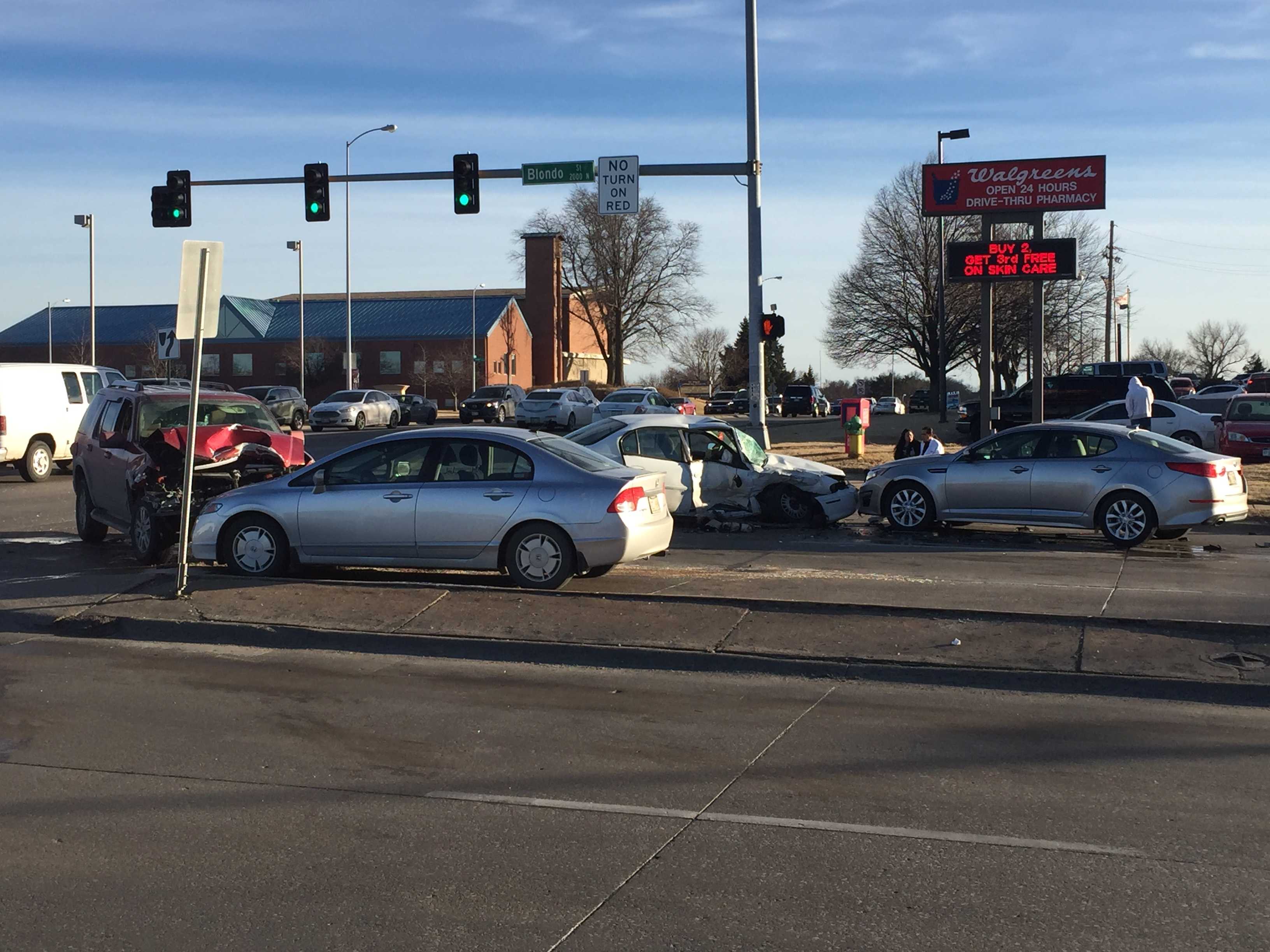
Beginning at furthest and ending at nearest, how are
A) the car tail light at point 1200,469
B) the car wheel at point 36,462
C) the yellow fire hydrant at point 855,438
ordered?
the yellow fire hydrant at point 855,438, the car wheel at point 36,462, the car tail light at point 1200,469

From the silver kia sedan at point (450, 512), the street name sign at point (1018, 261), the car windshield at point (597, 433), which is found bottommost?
the silver kia sedan at point (450, 512)

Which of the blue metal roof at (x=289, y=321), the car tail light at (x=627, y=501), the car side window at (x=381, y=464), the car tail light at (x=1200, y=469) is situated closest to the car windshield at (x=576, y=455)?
the car tail light at (x=627, y=501)

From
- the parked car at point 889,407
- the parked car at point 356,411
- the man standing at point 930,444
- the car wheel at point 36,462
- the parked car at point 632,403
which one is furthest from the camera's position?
the parked car at point 889,407

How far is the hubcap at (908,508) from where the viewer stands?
16.1m

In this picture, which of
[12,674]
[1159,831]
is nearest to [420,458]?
[12,674]

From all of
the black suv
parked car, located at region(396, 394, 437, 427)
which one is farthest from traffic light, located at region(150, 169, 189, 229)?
the black suv

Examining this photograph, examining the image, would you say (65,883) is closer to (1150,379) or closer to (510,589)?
(510,589)

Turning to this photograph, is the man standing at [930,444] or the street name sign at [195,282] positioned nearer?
the street name sign at [195,282]

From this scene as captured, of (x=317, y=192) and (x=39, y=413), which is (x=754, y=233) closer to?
(x=317, y=192)

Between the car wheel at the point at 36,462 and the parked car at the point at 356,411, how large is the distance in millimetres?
21279

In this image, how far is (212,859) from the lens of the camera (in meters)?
5.05

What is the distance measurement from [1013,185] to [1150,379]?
10061 millimetres

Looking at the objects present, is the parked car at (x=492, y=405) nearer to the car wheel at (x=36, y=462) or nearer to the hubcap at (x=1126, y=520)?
the car wheel at (x=36, y=462)

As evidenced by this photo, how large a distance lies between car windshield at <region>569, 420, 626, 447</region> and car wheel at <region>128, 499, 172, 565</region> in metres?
5.33
